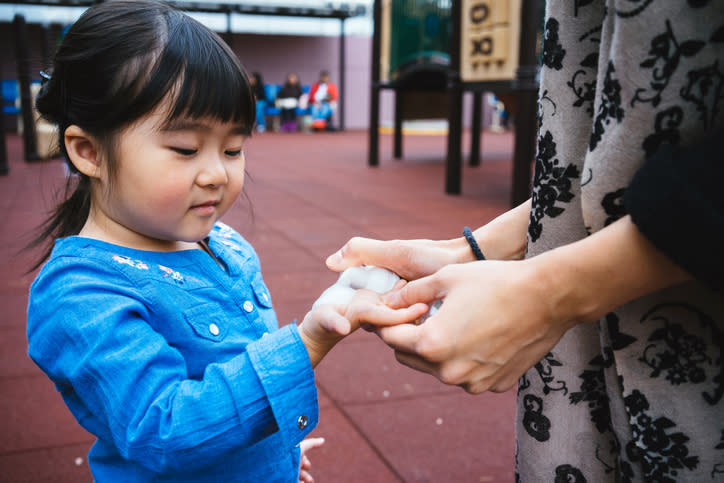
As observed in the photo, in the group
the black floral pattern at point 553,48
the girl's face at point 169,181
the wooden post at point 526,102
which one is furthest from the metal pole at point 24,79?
the black floral pattern at point 553,48

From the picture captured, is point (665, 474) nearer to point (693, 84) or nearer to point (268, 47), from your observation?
point (693, 84)

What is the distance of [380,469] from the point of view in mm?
2002

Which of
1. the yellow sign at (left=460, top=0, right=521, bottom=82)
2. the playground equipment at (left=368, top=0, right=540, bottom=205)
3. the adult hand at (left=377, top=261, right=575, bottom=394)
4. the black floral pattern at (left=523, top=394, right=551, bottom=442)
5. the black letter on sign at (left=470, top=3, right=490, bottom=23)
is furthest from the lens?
the black letter on sign at (left=470, top=3, right=490, bottom=23)

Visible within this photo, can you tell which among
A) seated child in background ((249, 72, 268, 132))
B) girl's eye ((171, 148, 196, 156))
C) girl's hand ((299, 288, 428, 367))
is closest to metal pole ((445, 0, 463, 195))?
girl's eye ((171, 148, 196, 156))

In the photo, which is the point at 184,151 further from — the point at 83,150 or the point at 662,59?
the point at 662,59

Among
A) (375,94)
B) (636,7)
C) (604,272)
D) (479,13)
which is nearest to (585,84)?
(636,7)

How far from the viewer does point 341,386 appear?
99.3 inches

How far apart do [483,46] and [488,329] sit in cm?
571

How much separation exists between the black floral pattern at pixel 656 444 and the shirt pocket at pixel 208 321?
68 cm

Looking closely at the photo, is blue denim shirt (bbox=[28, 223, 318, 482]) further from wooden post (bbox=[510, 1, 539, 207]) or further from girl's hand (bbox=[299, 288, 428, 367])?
wooden post (bbox=[510, 1, 539, 207])

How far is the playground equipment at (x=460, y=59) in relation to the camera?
5.56 meters

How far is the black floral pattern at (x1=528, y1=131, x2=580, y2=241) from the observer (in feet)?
2.99

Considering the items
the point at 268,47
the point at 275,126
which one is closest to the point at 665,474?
the point at 275,126

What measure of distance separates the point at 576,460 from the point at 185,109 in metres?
0.81
